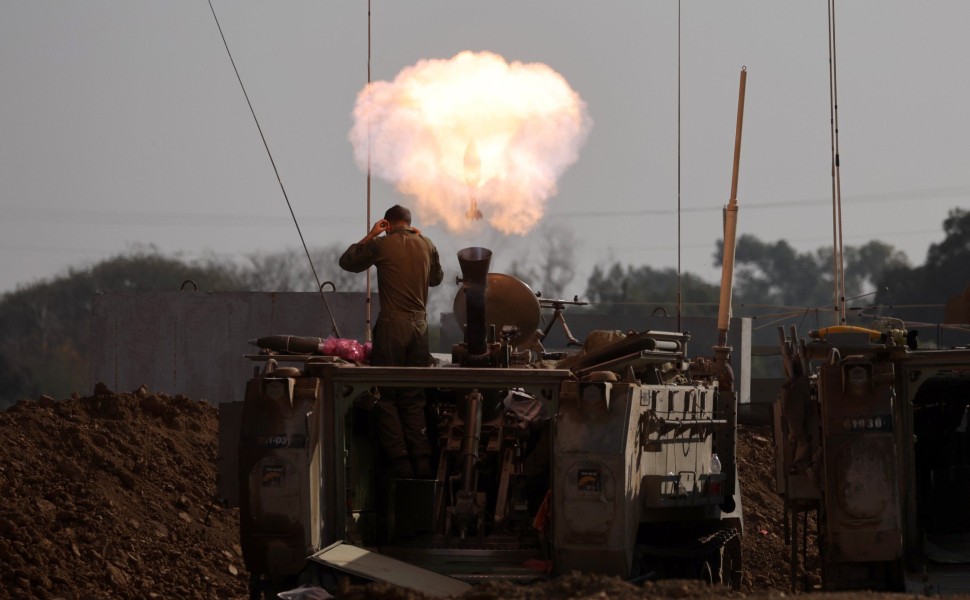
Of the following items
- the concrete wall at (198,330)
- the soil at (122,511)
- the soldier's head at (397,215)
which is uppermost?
the soldier's head at (397,215)

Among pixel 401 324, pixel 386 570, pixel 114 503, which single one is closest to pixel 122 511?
pixel 114 503

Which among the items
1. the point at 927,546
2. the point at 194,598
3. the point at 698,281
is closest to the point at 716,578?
the point at 927,546

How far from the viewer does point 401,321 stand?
47.3ft

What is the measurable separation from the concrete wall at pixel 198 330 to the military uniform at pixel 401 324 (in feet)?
43.4

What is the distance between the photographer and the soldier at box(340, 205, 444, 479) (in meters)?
14.1

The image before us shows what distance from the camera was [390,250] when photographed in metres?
14.6

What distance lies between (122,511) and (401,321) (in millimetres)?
5333

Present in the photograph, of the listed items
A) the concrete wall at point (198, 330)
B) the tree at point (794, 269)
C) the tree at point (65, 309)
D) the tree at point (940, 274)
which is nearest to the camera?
the concrete wall at point (198, 330)

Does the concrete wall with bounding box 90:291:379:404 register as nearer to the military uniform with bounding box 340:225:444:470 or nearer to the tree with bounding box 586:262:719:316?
the military uniform with bounding box 340:225:444:470

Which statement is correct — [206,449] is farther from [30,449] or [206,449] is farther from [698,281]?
[698,281]

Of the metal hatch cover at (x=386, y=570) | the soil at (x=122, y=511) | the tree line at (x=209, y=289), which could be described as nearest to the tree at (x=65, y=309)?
the tree line at (x=209, y=289)

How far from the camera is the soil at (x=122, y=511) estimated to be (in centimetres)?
1628

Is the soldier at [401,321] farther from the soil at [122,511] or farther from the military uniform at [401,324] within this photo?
the soil at [122,511]

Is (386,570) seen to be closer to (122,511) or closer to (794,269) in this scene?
(122,511)
